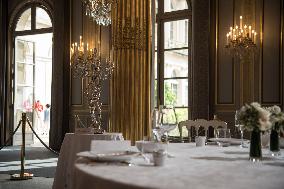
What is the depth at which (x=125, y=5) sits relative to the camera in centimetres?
671

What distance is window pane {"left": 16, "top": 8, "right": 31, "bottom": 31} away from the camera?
10587 mm

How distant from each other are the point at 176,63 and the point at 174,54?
19 centimetres

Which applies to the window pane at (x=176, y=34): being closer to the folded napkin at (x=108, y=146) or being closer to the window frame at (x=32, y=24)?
the window frame at (x=32, y=24)

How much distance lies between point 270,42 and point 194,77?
1.48 meters

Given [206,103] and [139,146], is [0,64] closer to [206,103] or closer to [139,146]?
[206,103]

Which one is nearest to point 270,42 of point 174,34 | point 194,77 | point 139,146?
point 194,77

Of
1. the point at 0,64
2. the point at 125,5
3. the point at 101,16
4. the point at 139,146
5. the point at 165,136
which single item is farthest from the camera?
the point at 0,64

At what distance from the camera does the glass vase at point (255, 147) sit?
180cm

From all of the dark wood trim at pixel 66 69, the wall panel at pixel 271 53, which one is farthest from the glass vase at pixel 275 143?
the dark wood trim at pixel 66 69

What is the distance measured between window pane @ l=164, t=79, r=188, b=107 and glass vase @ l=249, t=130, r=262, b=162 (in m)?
6.39

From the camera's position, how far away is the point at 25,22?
10.6m

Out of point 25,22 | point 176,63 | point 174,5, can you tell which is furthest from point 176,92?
point 25,22

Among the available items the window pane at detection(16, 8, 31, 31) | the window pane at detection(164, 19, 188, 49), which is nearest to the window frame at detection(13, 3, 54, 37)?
the window pane at detection(16, 8, 31, 31)

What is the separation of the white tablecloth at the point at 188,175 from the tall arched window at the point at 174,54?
21.1 ft
